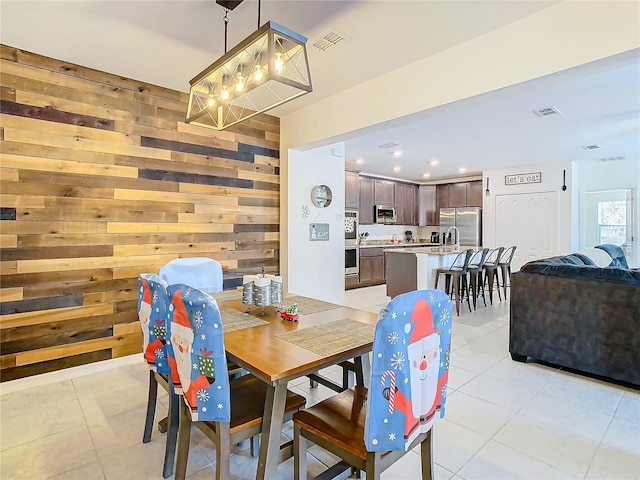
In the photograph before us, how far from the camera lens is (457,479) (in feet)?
5.68

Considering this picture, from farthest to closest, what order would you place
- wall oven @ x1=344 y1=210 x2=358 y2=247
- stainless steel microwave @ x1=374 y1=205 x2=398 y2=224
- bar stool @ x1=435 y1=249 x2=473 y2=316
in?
stainless steel microwave @ x1=374 y1=205 x2=398 y2=224, wall oven @ x1=344 y1=210 x2=358 y2=247, bar stool @ x1=435 y1=249 x2=473 y2=316

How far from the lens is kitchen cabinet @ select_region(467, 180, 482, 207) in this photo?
323 inches

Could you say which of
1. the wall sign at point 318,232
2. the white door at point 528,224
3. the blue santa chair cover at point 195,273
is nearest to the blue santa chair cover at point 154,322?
the blue santa chair cover at point 195,273

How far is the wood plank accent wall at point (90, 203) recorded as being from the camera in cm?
278

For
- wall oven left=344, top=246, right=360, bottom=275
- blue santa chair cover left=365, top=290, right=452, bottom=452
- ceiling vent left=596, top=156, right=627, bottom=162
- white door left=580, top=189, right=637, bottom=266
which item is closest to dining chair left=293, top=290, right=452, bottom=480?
blue santa chair cover left=365, top=290, right=452, bottom=452

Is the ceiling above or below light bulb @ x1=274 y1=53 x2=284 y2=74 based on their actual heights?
above

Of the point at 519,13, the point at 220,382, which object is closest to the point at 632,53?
the point at 519,13

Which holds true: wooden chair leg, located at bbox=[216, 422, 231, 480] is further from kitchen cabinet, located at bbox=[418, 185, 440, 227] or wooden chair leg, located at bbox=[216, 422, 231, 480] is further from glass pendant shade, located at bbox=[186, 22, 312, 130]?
kitchen cabinet, located at bbox=[418, 185, 440, 227]

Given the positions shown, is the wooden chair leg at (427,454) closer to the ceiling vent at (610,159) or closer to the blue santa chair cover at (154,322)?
the blue santa chair cover at (154,322)

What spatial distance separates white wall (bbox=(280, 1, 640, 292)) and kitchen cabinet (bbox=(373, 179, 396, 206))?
4.17 meters

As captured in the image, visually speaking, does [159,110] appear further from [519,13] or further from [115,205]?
[519,13]

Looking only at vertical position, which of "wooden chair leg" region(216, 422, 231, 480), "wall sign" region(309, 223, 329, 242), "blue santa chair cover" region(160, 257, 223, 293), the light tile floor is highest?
"wall sign" region(309, 223, 329, 242)

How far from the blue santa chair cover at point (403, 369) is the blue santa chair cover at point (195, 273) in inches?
81.7

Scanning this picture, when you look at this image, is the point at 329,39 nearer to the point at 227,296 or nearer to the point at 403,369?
the point at 227,296
